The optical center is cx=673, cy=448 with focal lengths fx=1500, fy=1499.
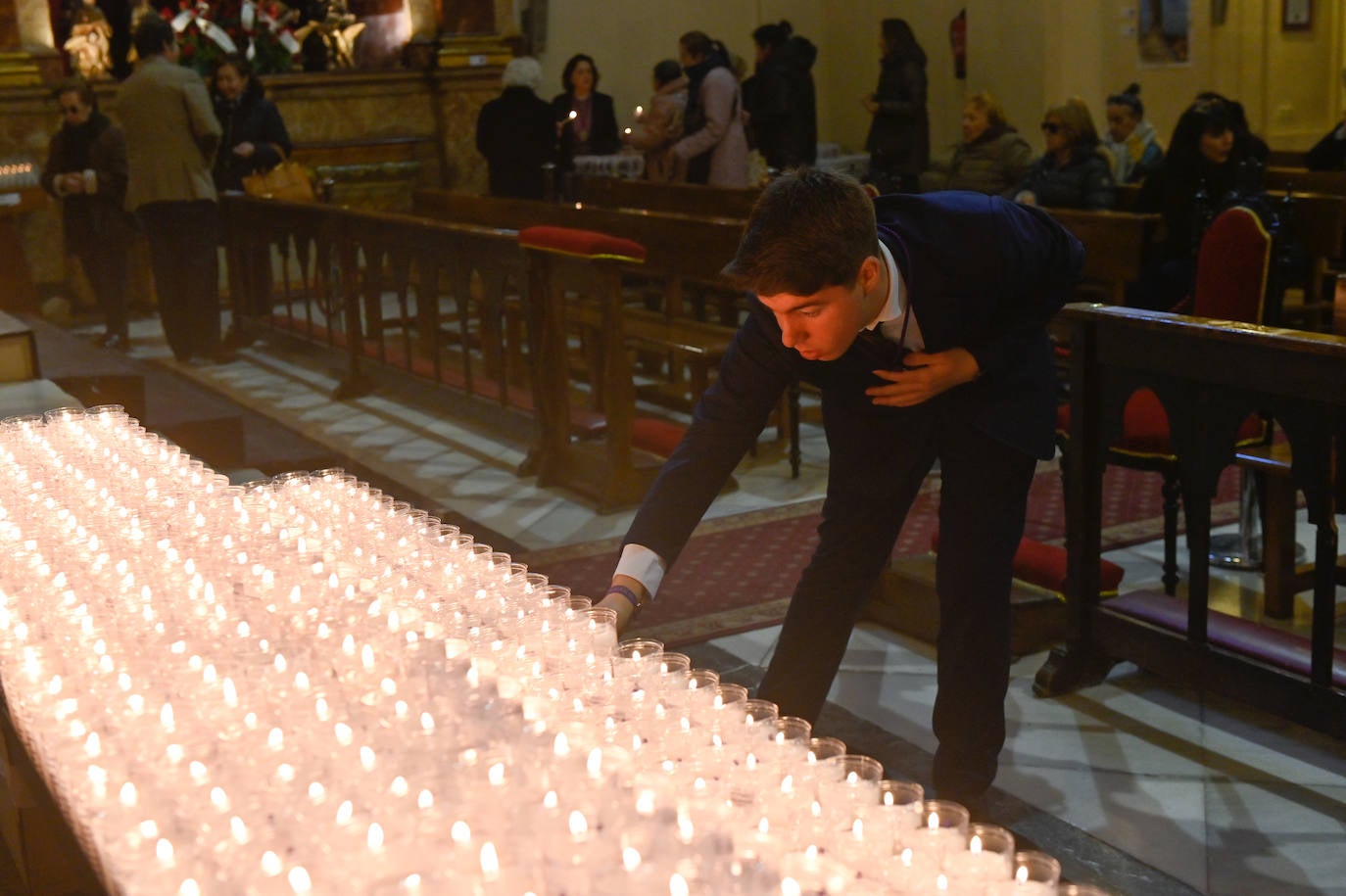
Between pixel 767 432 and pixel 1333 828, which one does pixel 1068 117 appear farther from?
pixel 1333 828

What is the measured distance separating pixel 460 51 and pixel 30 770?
39.6 ft

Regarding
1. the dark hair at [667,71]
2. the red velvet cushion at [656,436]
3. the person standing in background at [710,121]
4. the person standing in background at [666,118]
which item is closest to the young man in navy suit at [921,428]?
the red velvet cushion at [656,436]

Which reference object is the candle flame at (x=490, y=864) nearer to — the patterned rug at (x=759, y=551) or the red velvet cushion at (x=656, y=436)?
the patterned rug at (x=759, y=551)

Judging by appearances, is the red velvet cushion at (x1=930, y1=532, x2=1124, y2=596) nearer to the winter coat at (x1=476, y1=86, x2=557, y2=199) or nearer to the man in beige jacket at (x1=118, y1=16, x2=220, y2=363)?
the man in beige jacket at (x1=118, y1=16, x2=220, y2=363)

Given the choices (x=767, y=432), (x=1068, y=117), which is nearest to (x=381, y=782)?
(x=767, y=432)

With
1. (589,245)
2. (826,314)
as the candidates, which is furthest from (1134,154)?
(826,314)

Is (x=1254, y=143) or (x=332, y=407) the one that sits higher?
(x=1254, y=143)

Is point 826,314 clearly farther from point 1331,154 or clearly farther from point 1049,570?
point 1331,154

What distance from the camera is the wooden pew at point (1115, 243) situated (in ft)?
21.0

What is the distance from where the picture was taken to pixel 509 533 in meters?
6.03

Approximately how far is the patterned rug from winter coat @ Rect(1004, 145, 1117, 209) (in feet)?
6.92

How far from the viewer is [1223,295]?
4656 mm

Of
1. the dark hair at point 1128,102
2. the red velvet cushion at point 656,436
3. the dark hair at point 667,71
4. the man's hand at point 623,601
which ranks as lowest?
the red velvet cushion at point 656,436

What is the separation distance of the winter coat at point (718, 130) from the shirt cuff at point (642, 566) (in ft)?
26.0
